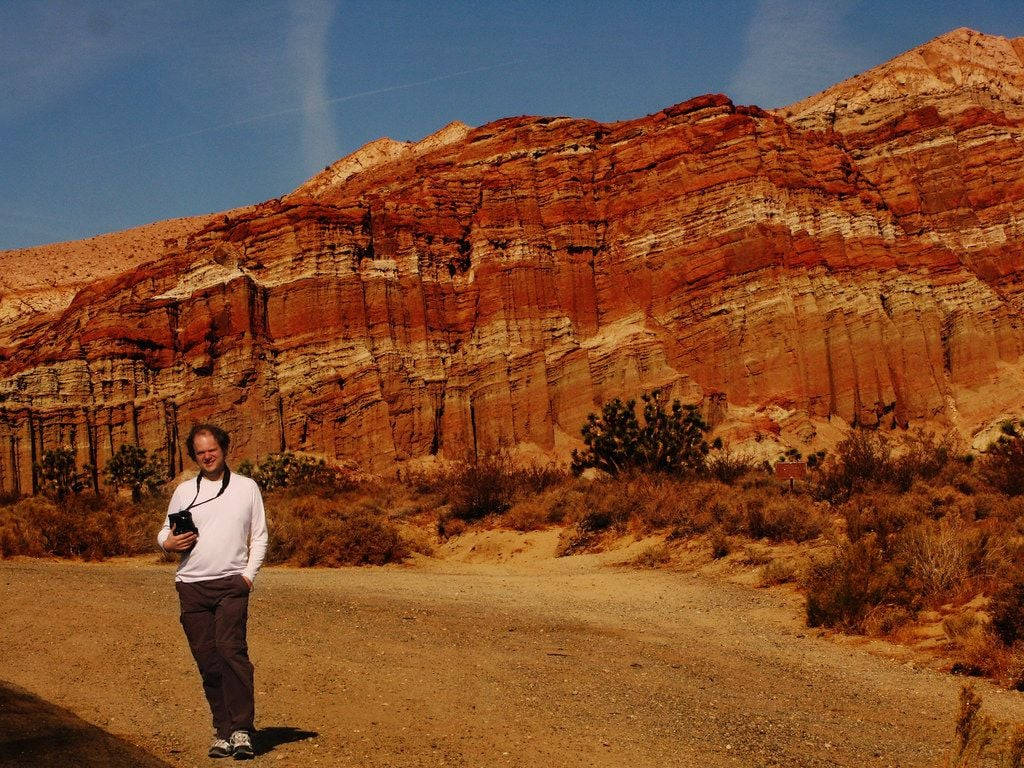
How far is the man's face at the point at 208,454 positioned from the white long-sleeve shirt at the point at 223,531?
9 cm

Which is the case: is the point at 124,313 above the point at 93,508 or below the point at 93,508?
above

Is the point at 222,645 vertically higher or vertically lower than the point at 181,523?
lower

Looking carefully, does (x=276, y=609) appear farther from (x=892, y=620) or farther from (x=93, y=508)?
(x=93, y=508)

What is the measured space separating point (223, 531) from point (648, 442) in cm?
2579

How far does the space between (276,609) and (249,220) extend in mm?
53570

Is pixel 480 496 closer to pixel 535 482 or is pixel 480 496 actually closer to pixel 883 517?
pixel 535 482

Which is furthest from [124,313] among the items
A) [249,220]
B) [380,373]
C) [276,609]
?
[276,609]

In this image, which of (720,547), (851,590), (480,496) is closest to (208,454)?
(851,590)

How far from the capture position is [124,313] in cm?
5834

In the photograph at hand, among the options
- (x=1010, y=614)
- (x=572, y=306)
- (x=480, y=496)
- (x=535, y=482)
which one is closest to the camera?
(x=1010, y=614)

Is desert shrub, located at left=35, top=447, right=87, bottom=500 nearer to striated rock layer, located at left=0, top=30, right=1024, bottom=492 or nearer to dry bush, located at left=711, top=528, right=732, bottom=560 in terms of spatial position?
striated rock layer, located at left=0, top=30, right=1024, bottom=492

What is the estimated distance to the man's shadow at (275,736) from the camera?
612 centimetres

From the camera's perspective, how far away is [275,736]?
6.43 metres

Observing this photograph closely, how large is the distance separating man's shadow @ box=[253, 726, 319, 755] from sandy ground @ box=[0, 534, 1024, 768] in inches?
0.8
